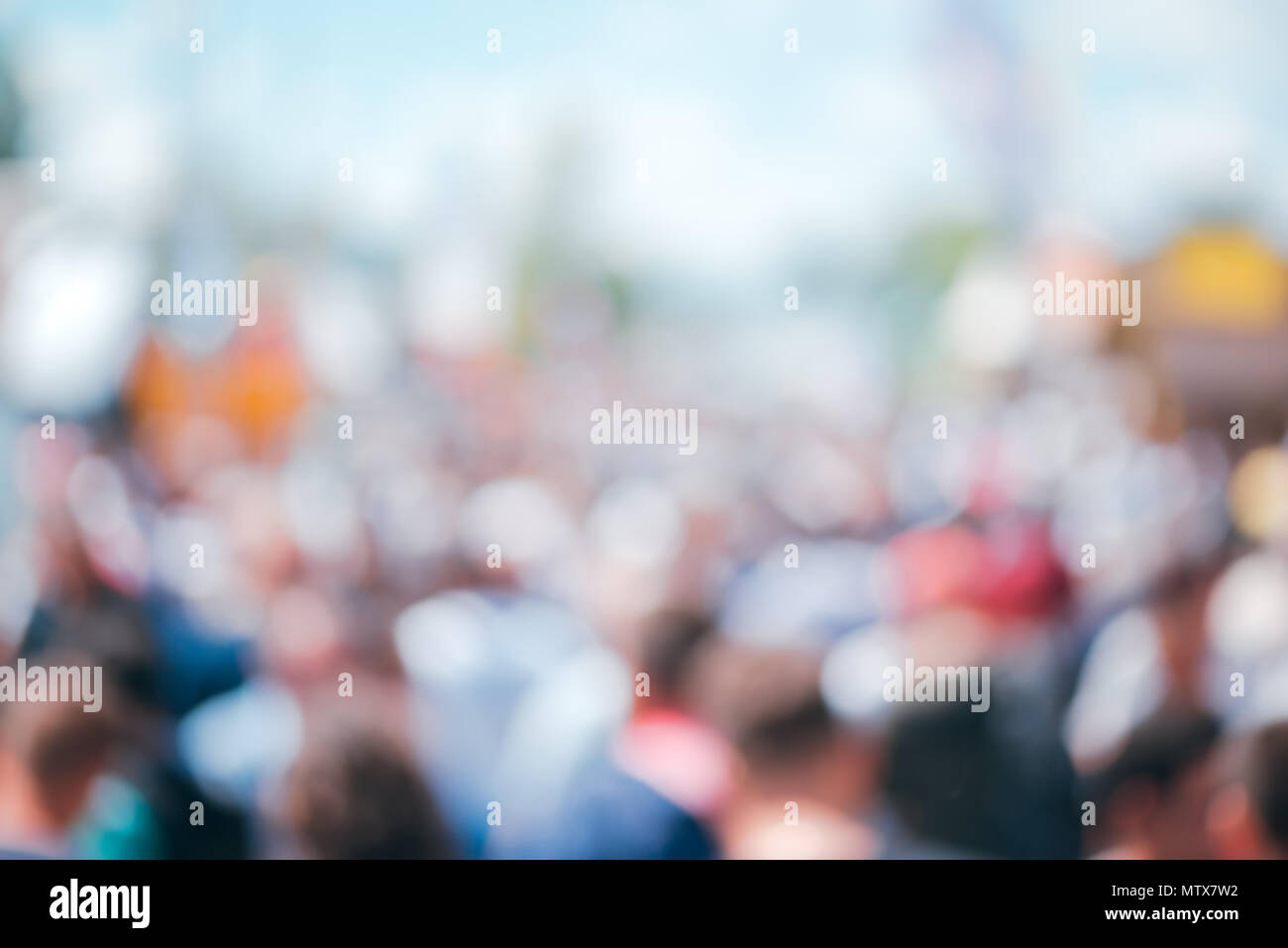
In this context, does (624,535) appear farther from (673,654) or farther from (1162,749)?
(1162,749)

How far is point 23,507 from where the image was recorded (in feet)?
5.63

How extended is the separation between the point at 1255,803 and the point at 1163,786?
0.18 m

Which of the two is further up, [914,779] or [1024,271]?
[1024,271]

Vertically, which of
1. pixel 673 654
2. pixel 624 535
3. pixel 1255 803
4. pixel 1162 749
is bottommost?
pixel 1255 803

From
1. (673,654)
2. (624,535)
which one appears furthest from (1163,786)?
(624,535)

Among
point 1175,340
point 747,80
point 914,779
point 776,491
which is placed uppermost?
point 747,80

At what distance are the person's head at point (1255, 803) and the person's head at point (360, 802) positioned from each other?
1.51 metres

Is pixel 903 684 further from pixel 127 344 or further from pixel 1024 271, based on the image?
pixel 127 344

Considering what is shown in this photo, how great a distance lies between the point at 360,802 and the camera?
5.44 ft

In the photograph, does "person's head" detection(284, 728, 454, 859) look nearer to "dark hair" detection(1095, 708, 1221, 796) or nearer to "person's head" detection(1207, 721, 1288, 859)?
"dark hair" detection(1095, 708, 1221, 796)

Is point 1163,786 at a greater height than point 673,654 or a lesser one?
lesser

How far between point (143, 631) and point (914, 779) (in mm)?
1561

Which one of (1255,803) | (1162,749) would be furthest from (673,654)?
(1255,803)
